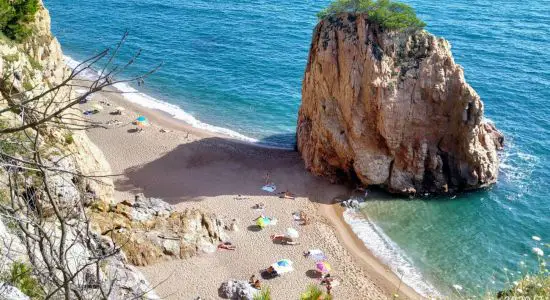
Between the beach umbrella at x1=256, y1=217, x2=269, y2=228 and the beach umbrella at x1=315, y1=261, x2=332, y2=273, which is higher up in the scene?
the beach umbrella at x1=256, y1=217, x2=269, y2=228

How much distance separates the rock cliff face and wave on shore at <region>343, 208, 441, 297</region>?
3217 millimetres

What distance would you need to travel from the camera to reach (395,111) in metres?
31.7

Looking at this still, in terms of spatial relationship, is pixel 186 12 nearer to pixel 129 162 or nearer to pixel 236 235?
pixel 129 162

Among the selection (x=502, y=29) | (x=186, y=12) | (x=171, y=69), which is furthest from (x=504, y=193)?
(x=186, y=12)

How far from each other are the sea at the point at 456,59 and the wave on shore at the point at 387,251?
0.07 metres

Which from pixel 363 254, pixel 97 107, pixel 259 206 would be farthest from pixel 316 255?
pixel 97 107

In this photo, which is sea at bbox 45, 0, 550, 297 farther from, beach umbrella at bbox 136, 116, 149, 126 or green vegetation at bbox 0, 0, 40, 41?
green vegetation at bbox 0, 0, 40, 41

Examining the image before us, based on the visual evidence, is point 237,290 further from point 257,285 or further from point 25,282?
point 25,282

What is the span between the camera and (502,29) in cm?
5712

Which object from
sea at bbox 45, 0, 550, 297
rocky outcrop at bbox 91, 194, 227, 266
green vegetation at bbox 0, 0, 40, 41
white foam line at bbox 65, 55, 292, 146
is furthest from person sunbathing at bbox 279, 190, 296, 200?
green vegetation at bbox 0, 0, 40, 41

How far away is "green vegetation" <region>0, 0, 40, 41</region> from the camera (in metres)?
25.8

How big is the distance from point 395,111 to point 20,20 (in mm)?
22178

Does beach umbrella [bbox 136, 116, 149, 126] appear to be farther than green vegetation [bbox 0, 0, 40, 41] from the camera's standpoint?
Yes

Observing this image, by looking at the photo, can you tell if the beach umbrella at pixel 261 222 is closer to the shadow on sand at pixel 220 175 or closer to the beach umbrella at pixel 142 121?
the shadow on sand at pixel 220 175
